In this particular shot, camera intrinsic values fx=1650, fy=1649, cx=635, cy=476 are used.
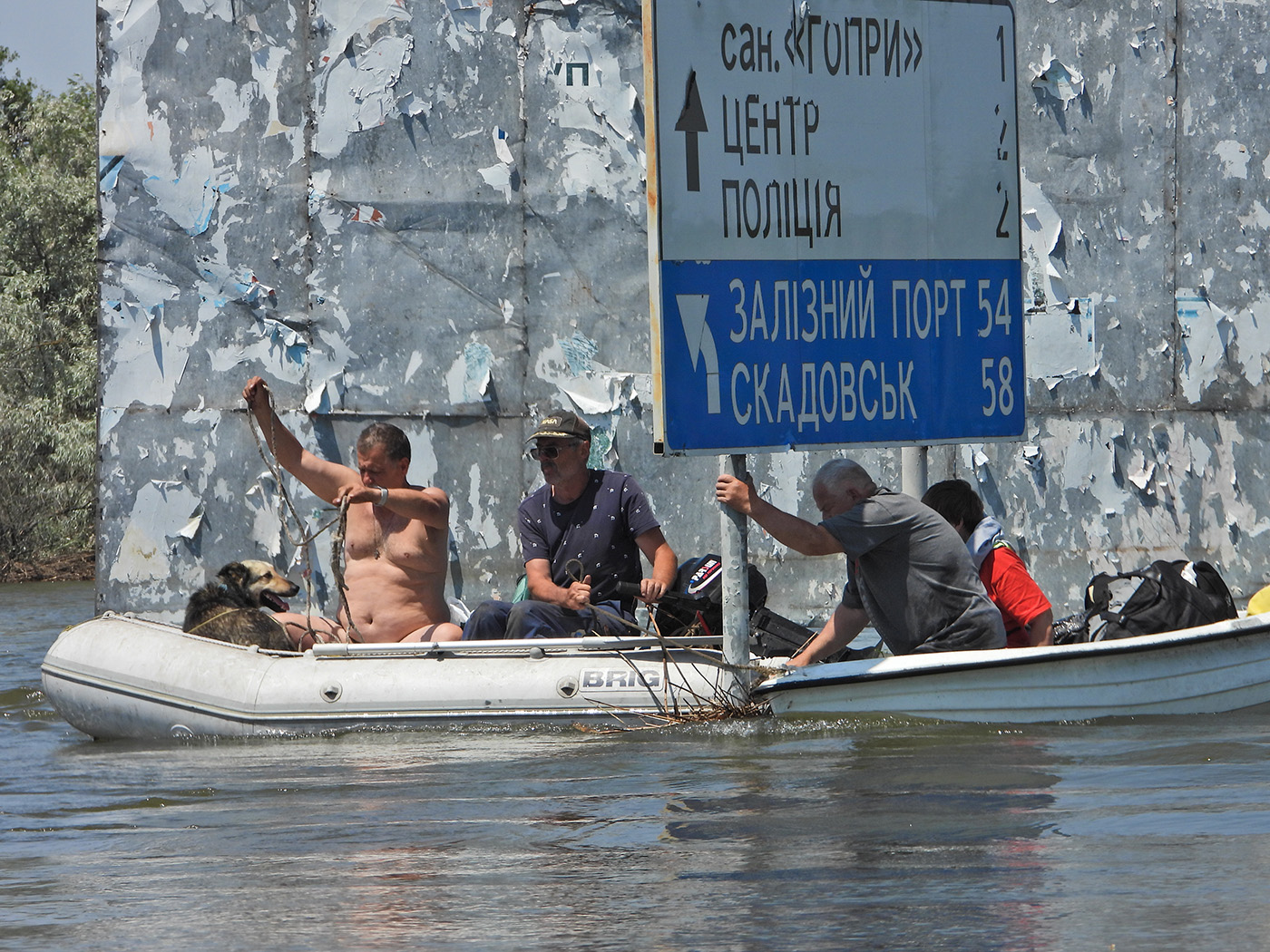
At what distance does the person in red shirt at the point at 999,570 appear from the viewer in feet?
24.6

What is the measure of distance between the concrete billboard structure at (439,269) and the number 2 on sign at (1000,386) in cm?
252

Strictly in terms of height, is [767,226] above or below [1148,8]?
below

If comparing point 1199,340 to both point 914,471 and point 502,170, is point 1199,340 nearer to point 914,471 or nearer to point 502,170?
point 914,471

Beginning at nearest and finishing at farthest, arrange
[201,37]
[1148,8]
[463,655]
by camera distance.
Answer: [463,655], [201,37], [1148,8]

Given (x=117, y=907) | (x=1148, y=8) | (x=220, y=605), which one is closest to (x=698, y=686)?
(x=220, y=605)

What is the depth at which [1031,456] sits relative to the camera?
36.9 feet

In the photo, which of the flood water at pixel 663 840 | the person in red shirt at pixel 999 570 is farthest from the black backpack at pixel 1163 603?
the flood water at pixel 663 840

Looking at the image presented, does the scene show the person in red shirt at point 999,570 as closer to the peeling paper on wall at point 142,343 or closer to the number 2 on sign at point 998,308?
the number 2 on sign at point 998,308

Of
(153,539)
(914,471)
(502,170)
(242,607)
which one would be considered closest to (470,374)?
(502,170)

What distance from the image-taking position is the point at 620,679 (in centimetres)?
730

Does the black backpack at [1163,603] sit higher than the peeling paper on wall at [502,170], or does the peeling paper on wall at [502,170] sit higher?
the peeling paper on wall at [502,170]

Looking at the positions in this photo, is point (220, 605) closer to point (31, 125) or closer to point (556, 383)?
point (556, 383)

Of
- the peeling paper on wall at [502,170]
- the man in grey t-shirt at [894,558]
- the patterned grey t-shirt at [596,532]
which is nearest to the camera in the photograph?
the man in grey t-shirt at [894,558]

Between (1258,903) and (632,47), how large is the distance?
807 cm
